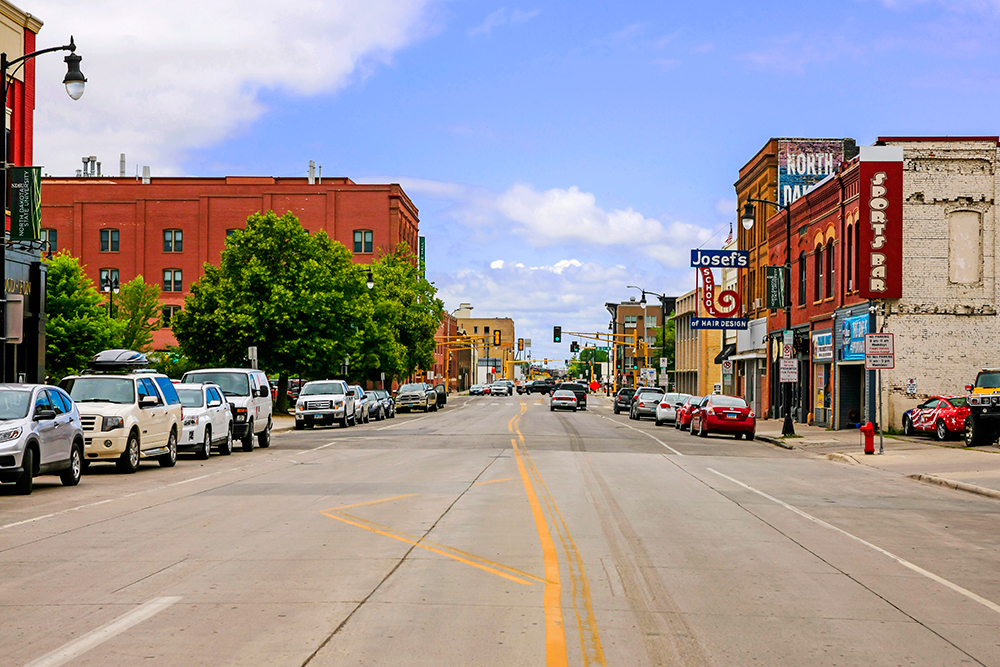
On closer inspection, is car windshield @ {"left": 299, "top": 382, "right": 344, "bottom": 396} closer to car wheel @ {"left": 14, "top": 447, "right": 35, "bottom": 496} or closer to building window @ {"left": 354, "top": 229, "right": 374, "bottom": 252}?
car wheel @ {"left": 14, "top": 447, "right": 35, "bottom": 496}

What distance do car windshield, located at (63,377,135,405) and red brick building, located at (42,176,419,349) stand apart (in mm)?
67424

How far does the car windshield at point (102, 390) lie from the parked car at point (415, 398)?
146 feet

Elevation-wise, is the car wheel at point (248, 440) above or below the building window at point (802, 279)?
below

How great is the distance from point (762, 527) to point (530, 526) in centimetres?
295

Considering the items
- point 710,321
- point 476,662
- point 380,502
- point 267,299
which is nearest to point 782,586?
point 476,662

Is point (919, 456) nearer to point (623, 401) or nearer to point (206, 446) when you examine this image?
point (206, 446)

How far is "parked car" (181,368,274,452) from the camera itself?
28594 mm

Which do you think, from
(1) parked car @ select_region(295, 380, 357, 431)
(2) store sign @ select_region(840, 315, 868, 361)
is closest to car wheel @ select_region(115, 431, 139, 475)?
(1) parked car @ select_region(295, 380, 357, 431)

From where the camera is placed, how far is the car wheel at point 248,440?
28.6 metres

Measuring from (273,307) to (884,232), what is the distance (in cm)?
2896

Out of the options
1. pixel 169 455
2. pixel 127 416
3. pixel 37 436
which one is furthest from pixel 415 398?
pixel 37 436

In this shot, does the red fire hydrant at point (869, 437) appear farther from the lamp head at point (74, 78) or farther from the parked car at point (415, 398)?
the parked car at point (415, 398)

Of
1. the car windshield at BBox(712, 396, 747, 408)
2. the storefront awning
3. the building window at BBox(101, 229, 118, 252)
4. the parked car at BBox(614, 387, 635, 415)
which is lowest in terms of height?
the parked car at BBox(614, 387, 635, 415)

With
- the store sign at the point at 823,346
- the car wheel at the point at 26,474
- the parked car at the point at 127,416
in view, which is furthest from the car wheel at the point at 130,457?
the store sign at the point at 823,346
